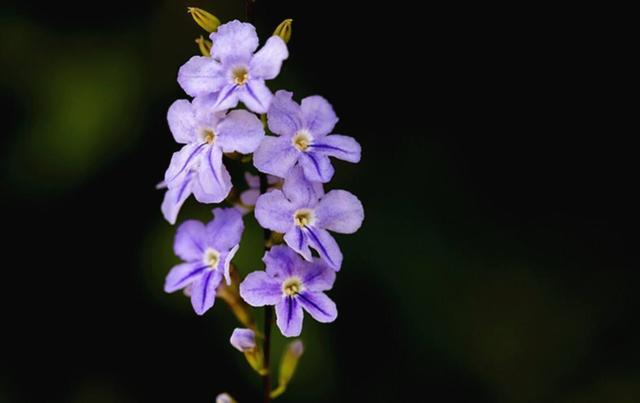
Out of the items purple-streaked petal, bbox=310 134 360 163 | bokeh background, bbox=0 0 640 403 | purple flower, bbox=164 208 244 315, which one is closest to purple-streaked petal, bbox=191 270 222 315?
purple flower, bbox=164 208 244 315

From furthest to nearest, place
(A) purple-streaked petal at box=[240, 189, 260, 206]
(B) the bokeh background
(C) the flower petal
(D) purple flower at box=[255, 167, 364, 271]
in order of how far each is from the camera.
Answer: (B) the bokeh background, (A) purple-streaked petal at box=[240, 189, 260, 206], (C) the flower petal, (D) purple flower at box=[255, 167, 364, 271]

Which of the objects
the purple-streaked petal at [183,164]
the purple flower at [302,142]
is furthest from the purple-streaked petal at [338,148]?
the purple-streaked petal at [183,164]

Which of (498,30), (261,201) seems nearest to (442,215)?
(498,30)

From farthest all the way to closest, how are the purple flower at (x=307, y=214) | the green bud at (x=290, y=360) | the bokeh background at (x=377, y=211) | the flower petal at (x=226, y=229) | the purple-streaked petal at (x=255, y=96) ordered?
1. the bokeh background at (x=377, y=211)
2. the green bud at (x=290, y=360)
3. the flower petal at (x=226, y=229)
4. the purple flower at (x=307, y=214)
5. the purple-streaked petal at (x=255, y=96)

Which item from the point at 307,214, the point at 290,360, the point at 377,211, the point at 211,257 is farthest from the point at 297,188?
the point at 377,211

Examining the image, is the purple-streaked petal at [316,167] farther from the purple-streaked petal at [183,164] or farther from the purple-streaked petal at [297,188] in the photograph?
the purple-streaked petal at [183,164]

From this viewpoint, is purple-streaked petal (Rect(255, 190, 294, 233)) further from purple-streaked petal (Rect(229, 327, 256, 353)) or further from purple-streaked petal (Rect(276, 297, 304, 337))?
purple-streaked petal (Rect(229, 327, 256, 353))

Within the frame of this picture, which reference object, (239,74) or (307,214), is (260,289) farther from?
(239,74)
